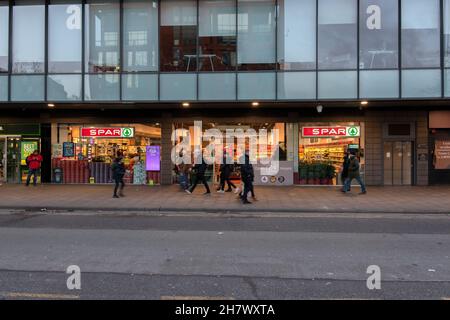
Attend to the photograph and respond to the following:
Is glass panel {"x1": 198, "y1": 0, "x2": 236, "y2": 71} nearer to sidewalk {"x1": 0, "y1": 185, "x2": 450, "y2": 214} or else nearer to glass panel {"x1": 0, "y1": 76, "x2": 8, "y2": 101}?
sidewalk {"x1": 0, "y1": 185, "x2": 450, "y2": 214}

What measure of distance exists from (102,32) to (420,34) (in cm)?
1262

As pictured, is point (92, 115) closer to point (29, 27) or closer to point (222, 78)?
point (29, 27)

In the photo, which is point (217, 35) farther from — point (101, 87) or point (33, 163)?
point (33, 163)

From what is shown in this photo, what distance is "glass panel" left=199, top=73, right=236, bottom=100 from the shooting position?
56.9 feet

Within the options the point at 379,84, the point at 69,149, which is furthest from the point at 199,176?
the point at 69,149

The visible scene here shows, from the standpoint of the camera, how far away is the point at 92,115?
66.3 ft

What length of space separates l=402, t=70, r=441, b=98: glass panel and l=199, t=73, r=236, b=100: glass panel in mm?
6576

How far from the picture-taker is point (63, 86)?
17.7 meters

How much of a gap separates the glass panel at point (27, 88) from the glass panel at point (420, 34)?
14.5 metres

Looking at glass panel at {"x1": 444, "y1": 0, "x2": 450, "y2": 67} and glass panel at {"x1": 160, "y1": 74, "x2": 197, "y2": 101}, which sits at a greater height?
glass panel at {"x1": 444, "y1": 0, "x2": 450, "y2": 67}

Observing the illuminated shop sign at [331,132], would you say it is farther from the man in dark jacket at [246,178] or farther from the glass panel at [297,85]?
the man in dark jacket at [246,178]

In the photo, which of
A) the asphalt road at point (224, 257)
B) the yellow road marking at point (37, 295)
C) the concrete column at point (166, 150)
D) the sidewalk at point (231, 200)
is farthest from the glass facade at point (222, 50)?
the yellow road marking at point (37, 295)

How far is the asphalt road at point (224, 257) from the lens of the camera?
202 inches

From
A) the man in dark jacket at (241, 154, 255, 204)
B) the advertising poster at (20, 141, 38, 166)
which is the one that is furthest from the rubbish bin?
the man in dark jacket at (241, 154, 255, 204)
